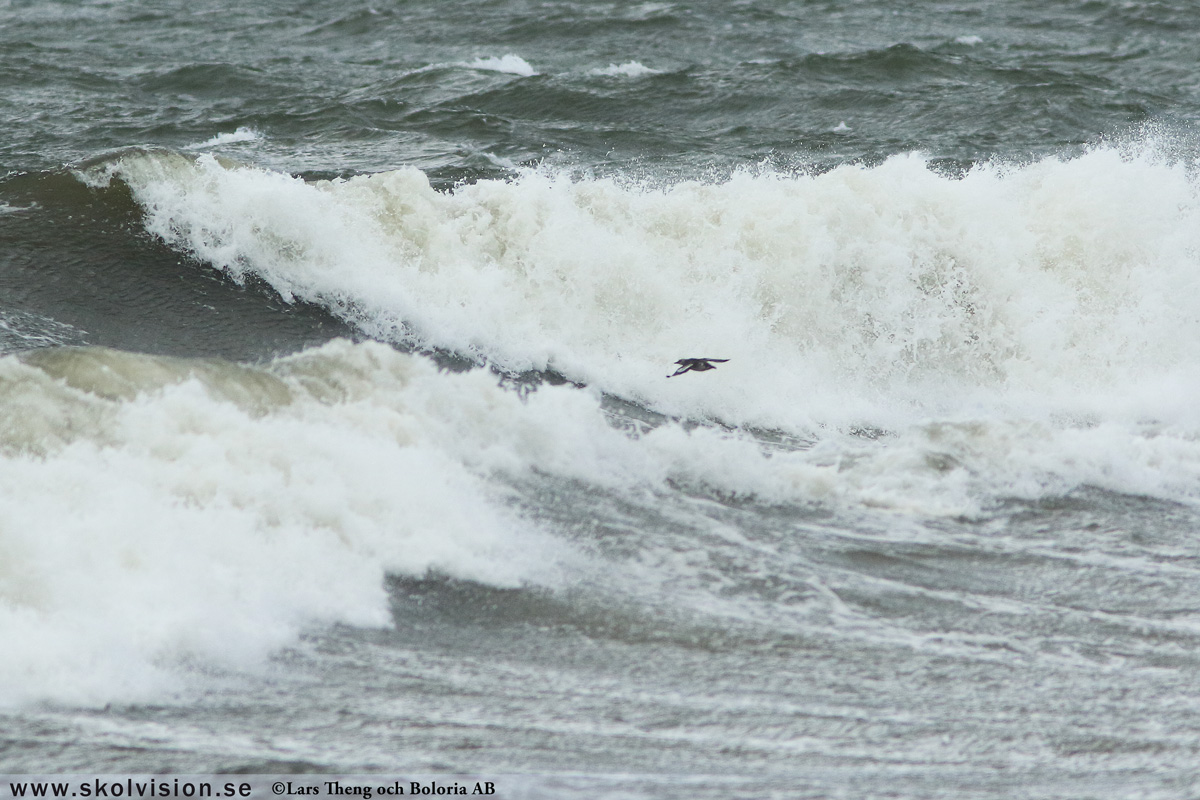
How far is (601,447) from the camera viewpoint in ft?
23.1

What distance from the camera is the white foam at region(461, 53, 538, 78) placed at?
1572cm

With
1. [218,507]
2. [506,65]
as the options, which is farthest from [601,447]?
[506,65]

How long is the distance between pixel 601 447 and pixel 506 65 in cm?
998

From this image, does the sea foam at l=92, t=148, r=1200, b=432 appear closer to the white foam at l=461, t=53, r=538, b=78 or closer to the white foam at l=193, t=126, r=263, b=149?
the white foam at l=193, t=126, r=263, b=149

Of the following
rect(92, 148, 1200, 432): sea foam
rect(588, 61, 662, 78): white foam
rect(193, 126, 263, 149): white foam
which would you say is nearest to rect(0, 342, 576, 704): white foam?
rect(92, 148, 1200, 432): sea foam

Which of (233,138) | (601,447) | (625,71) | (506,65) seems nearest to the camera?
(601,447)

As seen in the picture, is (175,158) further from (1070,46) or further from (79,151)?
(1070,46)

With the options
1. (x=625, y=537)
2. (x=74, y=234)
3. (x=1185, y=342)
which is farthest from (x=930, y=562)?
(x=74, y=234)

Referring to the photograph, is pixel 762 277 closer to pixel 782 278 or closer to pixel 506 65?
pixel 782 278

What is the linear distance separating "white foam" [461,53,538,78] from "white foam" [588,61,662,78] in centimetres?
80

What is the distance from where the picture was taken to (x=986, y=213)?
1034cm

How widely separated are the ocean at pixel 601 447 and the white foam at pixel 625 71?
1348 mm

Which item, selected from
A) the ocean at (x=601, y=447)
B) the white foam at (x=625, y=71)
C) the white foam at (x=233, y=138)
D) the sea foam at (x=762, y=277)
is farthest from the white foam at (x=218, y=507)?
the white foam at (x=625, y=71)

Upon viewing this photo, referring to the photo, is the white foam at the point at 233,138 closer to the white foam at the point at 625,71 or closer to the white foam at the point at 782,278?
the white foam at the point at 782,278
